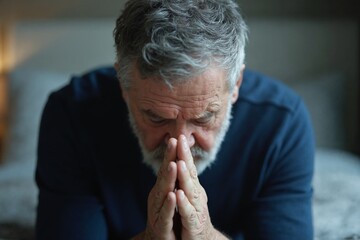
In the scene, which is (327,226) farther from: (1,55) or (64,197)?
(1,55)

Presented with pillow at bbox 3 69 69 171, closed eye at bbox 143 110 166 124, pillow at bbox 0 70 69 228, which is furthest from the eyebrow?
pillow at bbox 3 69 69 171

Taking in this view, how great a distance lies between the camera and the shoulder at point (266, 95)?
1.26 meters

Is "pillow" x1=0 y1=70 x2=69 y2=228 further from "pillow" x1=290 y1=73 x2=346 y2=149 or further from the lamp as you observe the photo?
"pillow" x1=290 y1=73 x2=346 y2=149

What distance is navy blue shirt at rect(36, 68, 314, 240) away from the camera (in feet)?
3.92

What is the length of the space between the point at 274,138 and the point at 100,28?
1.88 meters

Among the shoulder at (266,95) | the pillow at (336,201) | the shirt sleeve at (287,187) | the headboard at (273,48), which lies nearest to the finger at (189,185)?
the shirt sleeve at (287,187)

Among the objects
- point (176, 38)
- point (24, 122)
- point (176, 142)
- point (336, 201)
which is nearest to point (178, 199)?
point (176, 142)

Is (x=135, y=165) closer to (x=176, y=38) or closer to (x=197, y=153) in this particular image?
(x=197, y=153)

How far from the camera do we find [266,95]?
50.8 inches

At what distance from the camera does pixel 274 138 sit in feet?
4.04

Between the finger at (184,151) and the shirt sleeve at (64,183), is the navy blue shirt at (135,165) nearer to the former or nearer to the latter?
the shirt sleeve at (64,183)

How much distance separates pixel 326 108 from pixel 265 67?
46 cm

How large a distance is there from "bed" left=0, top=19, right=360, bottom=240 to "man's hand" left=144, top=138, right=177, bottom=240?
0.98 meters

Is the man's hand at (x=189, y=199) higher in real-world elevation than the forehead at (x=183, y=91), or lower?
lower
